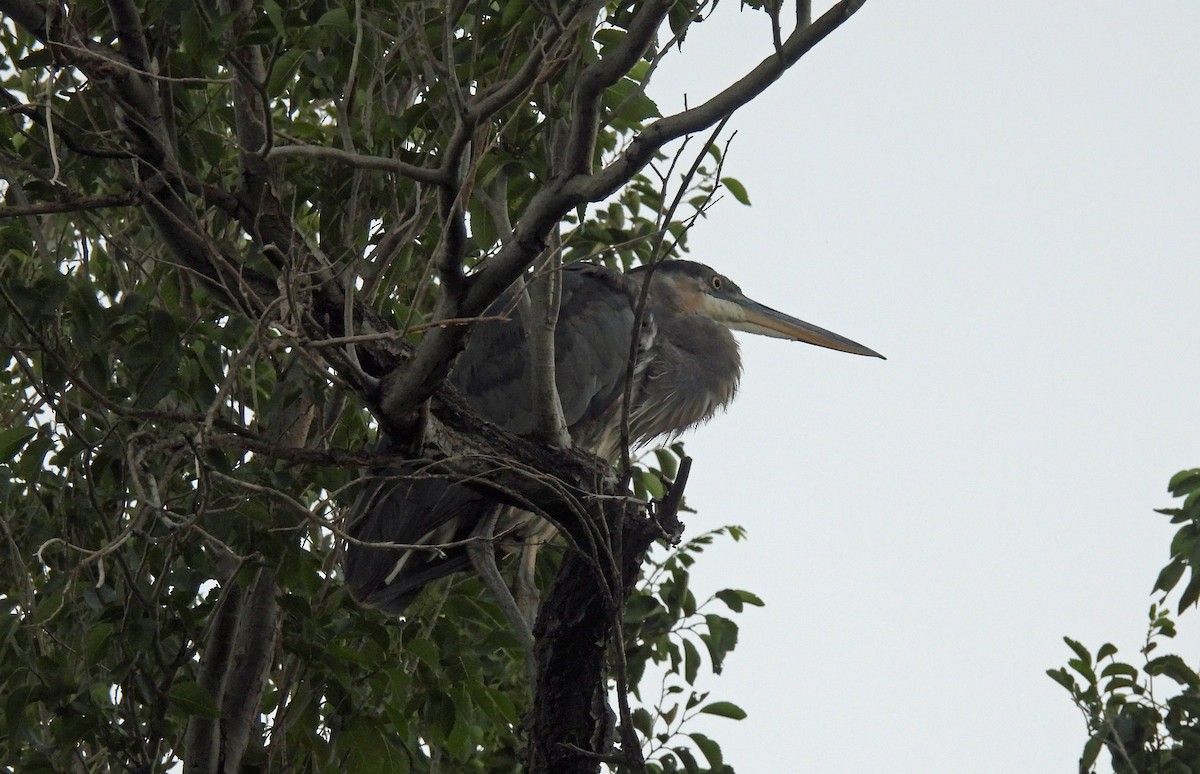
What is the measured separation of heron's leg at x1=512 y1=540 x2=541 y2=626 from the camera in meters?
3.74

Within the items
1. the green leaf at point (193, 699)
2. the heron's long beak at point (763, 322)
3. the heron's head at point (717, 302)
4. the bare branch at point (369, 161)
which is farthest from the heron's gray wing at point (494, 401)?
the bare branch at point (369, 161)

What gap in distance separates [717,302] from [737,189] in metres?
2.02

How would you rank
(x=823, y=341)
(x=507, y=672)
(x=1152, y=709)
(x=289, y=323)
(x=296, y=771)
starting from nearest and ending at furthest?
(x=289, y=323), (x=1152, y=709), (x=296, y=771), (x=507, y=672), (x=823, y=341)

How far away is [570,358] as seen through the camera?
4359 millimetres

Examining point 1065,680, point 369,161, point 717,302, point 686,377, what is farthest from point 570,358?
point 369,161

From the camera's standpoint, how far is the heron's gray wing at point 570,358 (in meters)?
4.34

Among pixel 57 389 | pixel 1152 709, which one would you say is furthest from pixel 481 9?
pixel 1152 709

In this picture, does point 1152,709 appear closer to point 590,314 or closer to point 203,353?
point 590,314

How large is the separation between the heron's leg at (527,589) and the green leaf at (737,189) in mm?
1147

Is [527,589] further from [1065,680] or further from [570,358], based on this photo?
[1065,680]

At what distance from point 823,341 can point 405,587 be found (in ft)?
7.05

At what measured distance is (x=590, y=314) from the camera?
446 cm

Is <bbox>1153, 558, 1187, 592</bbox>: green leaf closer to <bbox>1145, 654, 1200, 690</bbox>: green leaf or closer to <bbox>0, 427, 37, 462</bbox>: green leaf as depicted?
<bbox>1145, 654, 1200, 690</bbox>: green leaf

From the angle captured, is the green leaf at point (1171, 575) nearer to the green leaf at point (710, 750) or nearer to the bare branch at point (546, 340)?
the green leaf at point (710, 750)
